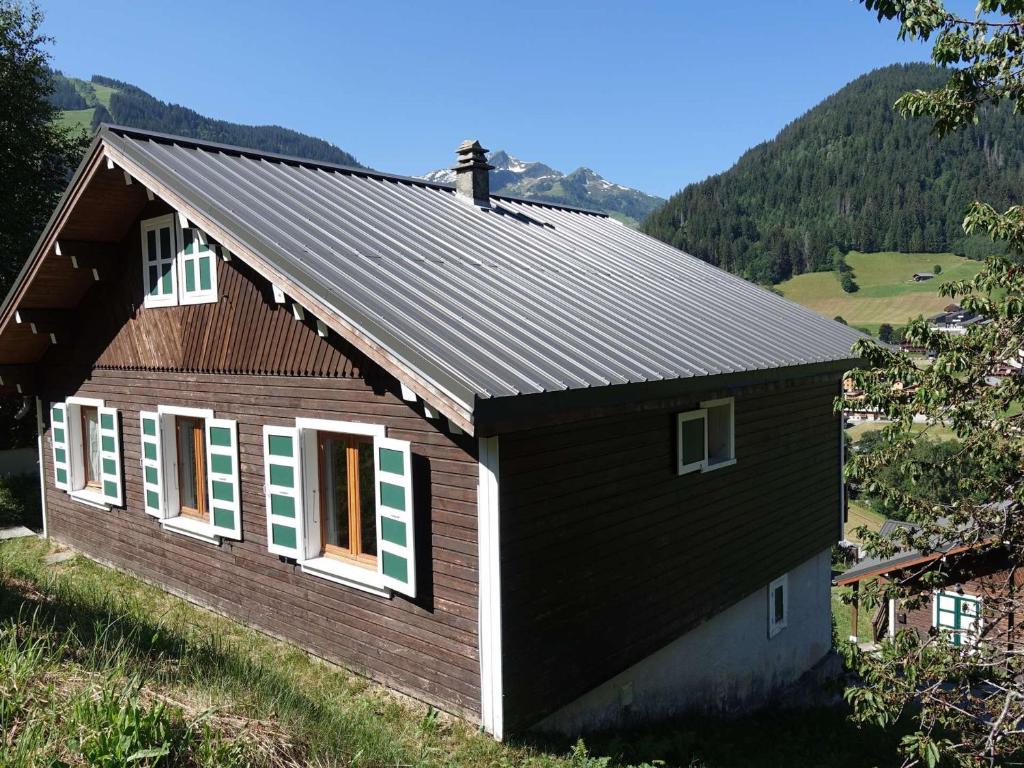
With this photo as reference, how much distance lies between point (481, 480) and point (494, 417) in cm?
98

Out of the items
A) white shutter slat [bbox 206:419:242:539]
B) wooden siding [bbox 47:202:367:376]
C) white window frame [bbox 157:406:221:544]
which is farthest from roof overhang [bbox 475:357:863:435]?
white window frame [bbox 157:406:221:544]

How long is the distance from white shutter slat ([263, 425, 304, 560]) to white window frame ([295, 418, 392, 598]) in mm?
52

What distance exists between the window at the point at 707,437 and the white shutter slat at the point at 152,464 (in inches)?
251

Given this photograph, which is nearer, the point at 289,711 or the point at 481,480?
the point at 289,711

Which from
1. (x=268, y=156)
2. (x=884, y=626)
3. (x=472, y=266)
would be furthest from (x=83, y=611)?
(x=884, y=626)

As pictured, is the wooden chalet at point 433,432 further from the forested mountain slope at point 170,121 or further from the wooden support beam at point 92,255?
the forested mountain slope at point 170,121

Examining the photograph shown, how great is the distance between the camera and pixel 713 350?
8586mm

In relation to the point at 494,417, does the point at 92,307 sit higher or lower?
higher

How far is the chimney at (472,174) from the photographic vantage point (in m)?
12.6

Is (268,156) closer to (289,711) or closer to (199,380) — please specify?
(199,380)

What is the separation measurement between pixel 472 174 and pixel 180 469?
634 cm

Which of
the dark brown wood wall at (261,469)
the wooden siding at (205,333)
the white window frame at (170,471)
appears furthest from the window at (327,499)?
the white window frame at (170,471)

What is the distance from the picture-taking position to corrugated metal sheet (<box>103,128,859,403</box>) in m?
6.32

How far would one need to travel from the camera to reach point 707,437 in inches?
355
